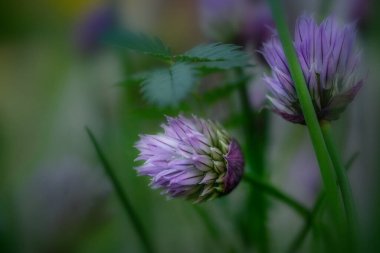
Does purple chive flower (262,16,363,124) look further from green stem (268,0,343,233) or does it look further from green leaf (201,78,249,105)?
green leaf (201,78,249,105)

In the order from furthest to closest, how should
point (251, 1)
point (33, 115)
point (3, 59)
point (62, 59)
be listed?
point (3, 59)
point (62, 59)
point (33, 115)
point (251, 1)

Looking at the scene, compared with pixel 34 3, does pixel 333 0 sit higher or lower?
lower

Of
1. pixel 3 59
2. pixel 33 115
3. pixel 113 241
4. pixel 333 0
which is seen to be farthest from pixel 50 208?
pixel 3 59

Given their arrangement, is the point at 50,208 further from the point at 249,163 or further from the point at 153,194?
the point at 249,163

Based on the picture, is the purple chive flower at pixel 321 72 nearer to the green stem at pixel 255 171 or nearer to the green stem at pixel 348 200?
the green stem at pixel 348 200

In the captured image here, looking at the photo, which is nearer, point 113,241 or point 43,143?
point 113,241

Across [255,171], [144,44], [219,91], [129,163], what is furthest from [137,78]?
[129,163]

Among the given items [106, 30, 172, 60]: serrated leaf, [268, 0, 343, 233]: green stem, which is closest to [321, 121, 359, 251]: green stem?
[268, 0, 343, 233]: green stem
